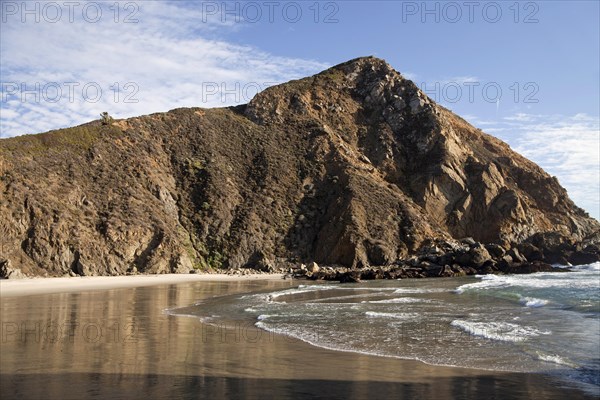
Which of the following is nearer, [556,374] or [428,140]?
[556,374]

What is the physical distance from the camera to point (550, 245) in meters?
57.1

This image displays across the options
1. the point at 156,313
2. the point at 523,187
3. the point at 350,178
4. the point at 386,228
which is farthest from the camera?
the point at 523,187

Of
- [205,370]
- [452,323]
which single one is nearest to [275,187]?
[452,323]

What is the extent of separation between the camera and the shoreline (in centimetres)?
2831

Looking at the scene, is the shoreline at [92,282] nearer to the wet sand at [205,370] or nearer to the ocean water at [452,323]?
the ocean water at [452,323]

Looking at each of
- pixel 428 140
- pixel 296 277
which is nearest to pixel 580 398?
pixel 296 277

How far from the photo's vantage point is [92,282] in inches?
1367

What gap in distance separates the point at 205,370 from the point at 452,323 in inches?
379

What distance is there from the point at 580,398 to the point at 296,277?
38307 mm

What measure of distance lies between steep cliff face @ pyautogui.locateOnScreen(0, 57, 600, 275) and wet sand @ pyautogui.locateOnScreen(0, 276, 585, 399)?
86.7ft

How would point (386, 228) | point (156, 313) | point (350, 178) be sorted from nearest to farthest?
1. point (156, 313)
2. point (386, 228)
3. point (350, 178)

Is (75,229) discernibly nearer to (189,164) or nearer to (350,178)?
(189,164)

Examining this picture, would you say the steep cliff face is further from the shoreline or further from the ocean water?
the ocean water

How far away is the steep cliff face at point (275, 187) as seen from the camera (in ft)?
140
